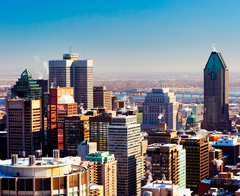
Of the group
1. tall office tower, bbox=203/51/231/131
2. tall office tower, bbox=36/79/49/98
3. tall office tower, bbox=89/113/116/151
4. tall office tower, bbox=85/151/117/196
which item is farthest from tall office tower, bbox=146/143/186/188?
tall office tower, bbox=203/51/231/131

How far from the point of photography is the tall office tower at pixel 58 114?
143ft

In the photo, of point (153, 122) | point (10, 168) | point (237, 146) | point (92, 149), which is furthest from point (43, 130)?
point (10, 168)

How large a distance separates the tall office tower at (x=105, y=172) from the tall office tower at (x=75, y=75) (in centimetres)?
2931

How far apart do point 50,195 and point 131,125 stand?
30.1 metres

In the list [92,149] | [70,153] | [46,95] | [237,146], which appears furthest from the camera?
[46,95]

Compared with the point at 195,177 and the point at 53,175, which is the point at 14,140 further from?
the point at 53,175

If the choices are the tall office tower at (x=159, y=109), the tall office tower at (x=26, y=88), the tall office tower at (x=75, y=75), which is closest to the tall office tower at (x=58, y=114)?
the tall office tower at (x=26, y=88)

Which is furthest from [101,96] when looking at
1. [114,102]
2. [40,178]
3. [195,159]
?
[40,178]

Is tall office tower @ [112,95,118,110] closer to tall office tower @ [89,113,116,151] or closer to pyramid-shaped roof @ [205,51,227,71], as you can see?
pyramid-shaped roof @ [205,51,227,71]

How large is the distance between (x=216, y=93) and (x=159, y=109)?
10.5m

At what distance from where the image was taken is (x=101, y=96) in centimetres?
6369

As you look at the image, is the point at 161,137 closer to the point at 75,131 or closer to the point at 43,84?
the point at 75,131

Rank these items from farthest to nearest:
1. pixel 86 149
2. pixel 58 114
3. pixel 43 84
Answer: pixel 43 84, pixel 58 114, pixel 86 149

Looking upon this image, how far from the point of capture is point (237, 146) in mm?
46750
